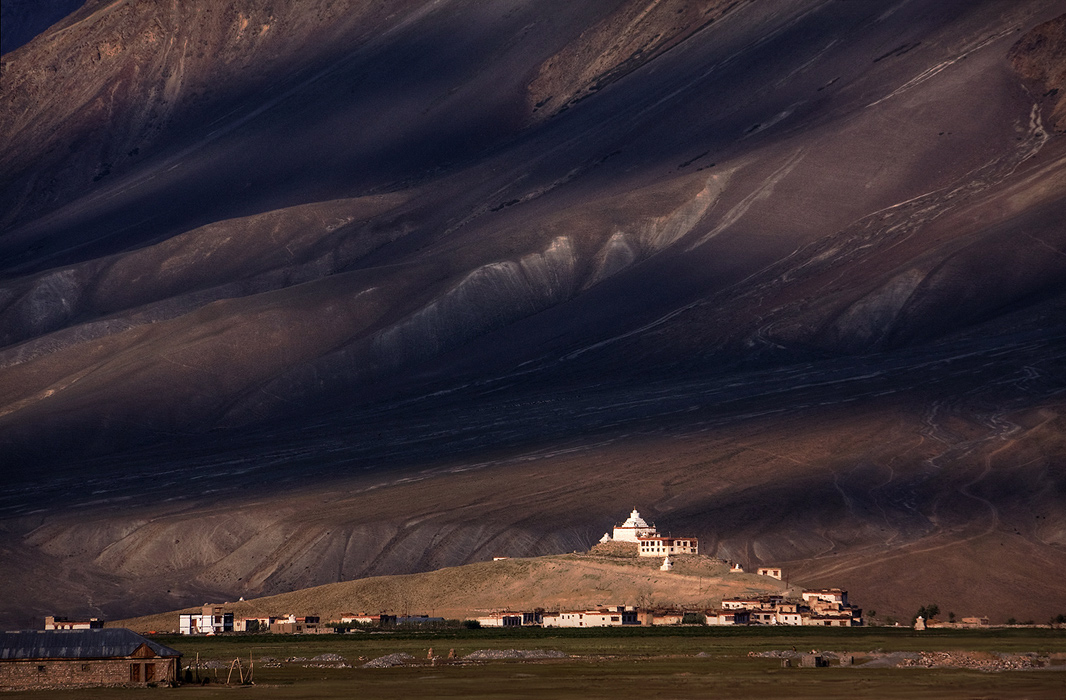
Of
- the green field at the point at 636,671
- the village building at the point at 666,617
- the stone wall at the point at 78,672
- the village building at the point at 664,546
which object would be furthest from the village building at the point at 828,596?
the stone wall at the point at 78,672

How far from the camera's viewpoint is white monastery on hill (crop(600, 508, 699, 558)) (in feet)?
296

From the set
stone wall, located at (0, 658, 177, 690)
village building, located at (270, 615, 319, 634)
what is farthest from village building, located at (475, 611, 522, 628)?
stone wall, located at (0, 658, 177, 690)

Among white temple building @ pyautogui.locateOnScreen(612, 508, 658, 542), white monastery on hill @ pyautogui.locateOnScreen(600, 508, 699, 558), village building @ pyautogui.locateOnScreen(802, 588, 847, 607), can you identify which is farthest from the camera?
white temple building @ pyautogui.locateOnScreen(612, 508, 658, 542)

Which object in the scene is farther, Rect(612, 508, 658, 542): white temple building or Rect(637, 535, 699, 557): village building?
Rect(612, 508, 658, 542): white temple building

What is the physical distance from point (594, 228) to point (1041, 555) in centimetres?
8725

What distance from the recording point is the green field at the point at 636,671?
4781 centimetres

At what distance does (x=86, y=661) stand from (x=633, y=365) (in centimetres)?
9638

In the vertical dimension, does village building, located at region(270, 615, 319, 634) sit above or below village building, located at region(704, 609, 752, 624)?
above

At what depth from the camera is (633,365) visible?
479ft

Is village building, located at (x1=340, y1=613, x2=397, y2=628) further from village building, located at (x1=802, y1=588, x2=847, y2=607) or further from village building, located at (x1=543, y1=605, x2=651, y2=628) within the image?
village building, located at (x1=802, y1=588, x2=847, y2=607)

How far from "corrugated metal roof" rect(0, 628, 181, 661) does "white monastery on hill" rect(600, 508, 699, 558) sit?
38.6 metres

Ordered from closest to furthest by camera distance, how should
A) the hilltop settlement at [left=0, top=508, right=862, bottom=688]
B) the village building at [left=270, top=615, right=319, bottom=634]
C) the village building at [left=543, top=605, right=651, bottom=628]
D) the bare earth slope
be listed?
the hilltop settlement at [left=0, top=508, right=862, bottom=688] → the village building at [left=543, top=605, right=651, bottom=628] → the village building at [left=270, top=615, right=319, bottom=634] → the bare earth slope

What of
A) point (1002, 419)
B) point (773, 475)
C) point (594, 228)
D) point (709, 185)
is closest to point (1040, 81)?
point (709, 185)

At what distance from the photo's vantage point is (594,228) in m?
175
